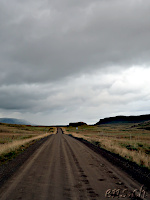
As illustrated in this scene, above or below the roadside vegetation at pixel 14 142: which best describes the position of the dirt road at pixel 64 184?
above

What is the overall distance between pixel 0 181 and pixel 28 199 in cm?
242

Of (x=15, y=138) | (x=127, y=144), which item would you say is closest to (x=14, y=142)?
(x=127, y=144)

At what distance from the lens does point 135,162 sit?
36.1 feet

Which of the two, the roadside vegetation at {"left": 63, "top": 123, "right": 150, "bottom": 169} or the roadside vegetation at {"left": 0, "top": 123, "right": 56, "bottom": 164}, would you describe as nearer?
the roadside vegetation at {"left": 63, "top": 123, "right": 150, "bottom": 169}

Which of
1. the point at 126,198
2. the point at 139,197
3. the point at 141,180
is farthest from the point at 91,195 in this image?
the point at 141,180

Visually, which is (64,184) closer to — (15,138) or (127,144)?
(127,144)

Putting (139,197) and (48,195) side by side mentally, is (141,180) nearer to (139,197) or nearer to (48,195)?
(139,197)

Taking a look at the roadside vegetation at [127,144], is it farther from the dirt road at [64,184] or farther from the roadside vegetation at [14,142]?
the roadside vegetation at [14,142]

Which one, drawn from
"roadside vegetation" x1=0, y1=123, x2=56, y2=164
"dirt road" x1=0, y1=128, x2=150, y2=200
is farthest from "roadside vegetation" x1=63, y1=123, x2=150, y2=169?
"roadside vegetation" x1=0, y1=123, x2=56, y2=164

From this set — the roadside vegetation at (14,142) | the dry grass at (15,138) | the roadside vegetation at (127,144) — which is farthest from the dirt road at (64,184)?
the dry grass at (15,138)

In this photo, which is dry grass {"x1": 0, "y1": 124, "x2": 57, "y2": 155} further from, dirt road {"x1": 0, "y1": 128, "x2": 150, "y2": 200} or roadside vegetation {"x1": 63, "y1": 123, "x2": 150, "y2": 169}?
roadside vegetation {"x1": 63, "y1": 123, "x2": 150, "y2": 169}

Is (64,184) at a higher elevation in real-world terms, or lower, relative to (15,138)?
higher

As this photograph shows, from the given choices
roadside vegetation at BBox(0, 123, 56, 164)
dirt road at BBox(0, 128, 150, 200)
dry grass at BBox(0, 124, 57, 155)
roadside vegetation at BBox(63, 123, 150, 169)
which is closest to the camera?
dirt road at BBox(0, 128, 150, 200)

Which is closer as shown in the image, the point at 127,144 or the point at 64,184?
the point at 64,184
